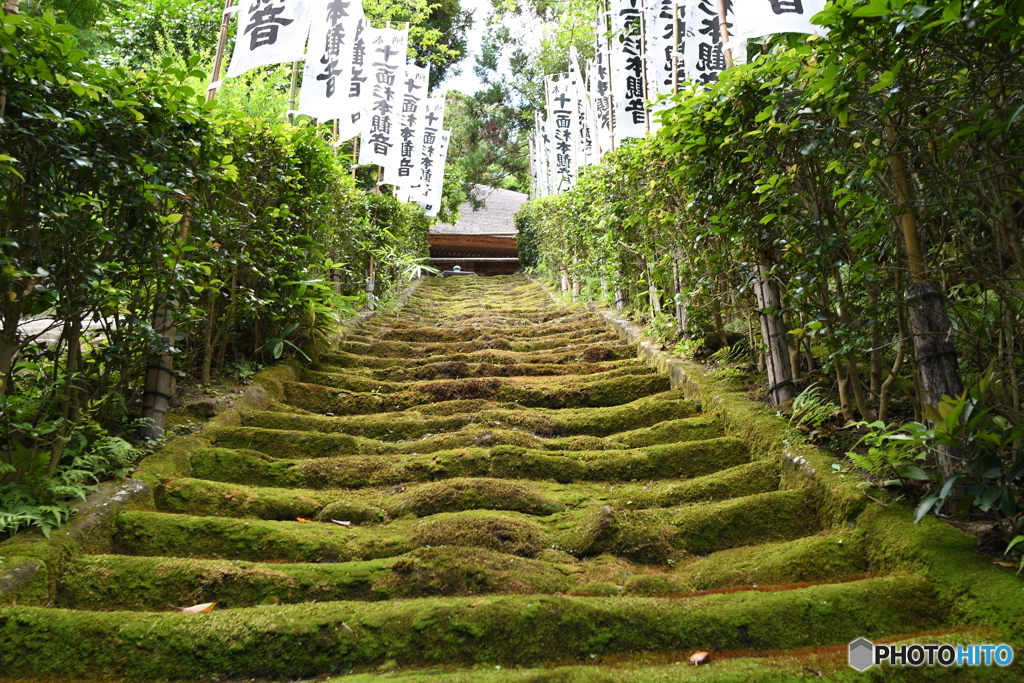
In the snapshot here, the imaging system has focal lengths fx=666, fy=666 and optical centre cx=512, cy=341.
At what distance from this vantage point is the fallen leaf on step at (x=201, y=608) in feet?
7.64

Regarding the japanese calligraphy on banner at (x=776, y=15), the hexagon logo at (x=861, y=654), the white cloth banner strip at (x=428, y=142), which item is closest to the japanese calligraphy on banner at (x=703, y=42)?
the japanese calligraphy on banner at (x=776, y=15)

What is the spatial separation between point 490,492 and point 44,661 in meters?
1.86

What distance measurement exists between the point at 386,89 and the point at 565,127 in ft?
13.2

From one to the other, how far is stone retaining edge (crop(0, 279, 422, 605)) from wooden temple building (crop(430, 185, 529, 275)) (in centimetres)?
1509

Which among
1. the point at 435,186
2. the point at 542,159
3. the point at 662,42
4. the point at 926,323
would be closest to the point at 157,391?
the point at 926,323

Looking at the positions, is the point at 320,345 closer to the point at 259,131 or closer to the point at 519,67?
the point at 259,131

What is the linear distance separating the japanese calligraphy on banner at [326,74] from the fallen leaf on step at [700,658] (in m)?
7.12

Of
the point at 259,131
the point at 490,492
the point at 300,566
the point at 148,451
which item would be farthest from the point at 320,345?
the point at 300,566

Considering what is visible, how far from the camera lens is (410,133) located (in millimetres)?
12359

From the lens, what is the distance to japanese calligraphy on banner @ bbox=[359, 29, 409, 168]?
35.4 feet

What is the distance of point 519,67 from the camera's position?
23781mm

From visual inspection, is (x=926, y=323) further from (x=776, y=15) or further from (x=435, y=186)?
(x=435, y=186)

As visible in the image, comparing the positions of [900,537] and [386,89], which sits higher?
[386,89]

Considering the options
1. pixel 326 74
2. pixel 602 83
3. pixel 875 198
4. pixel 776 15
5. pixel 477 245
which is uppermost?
pixel 602 83
